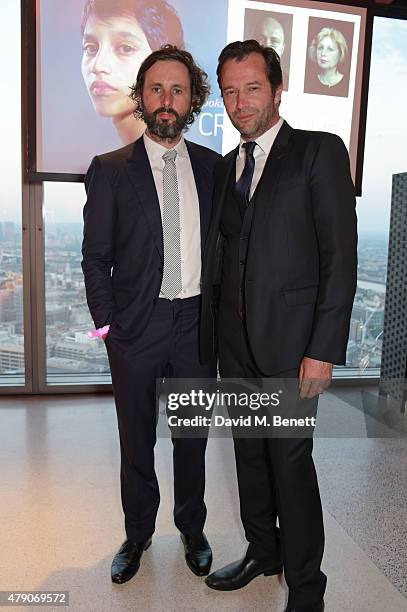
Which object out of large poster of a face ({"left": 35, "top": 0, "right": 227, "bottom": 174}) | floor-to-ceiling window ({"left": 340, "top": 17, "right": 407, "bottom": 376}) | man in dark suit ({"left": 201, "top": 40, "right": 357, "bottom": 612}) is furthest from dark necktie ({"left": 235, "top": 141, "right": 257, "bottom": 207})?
floor-to-ceiling window ({"left": 340, "top": 17, "right": 407, "bottom": 376})

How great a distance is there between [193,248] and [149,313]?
0.28m

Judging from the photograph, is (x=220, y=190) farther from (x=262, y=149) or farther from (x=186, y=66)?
(x=186, y=66)

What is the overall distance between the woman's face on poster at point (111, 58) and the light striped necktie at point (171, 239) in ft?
6.46

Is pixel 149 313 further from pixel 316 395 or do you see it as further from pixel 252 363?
pixel 316 395

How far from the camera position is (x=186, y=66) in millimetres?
1903

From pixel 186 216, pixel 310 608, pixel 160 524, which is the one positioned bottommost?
pixel 160 524

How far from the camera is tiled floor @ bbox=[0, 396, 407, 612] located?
6.10 ft

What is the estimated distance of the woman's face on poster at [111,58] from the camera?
350 cm

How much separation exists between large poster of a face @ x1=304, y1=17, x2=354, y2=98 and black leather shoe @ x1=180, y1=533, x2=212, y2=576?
3.07 metres

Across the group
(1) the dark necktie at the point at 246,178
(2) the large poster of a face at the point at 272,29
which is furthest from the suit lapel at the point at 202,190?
(2) the large poster of a face at the point at 272,29

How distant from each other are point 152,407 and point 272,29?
9.67ft

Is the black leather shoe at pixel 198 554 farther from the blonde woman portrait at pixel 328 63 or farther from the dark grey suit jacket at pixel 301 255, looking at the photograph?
the blonde woman portrait at pixel 328 63

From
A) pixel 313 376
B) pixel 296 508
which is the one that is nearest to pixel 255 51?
pixel 313 376

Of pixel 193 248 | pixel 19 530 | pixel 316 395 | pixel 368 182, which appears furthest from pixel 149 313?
pixel 368 182
